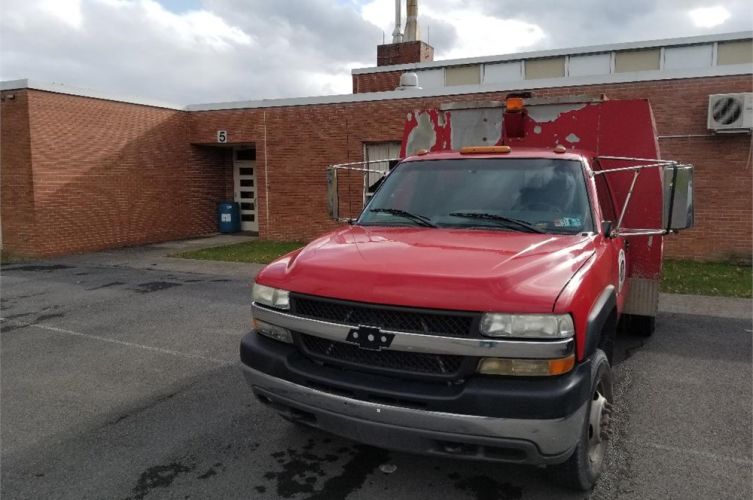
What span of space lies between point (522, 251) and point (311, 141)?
12769 millimetres

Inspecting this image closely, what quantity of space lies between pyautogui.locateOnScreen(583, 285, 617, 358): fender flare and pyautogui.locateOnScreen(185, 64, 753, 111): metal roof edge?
1008 cm

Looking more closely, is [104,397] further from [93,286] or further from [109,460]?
[93,286]

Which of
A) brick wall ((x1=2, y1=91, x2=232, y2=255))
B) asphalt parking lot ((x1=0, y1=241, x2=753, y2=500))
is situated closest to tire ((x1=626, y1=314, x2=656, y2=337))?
asphalt parking lot ((x1=0, y1=241, x2=753, y2=500))

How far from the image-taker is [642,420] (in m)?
4.20

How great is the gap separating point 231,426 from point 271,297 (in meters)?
1.38

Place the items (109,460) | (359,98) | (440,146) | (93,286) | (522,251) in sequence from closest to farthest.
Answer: (522,251) < (109,460) < (440,146) < (93,286) < (359,98)

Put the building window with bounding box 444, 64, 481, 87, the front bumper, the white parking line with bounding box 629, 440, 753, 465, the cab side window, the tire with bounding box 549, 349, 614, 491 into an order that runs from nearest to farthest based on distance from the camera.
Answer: the front bumper < the tire with bounding box 549, 349, 614, 491 < the white parking line with bounding box 629, 440, 753, 465 < the cab side window < the building window with bounding box 444, 64, 481, 87

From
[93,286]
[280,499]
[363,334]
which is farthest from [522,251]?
[93,286]

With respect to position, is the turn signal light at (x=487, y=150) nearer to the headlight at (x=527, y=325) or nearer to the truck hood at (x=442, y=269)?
the truck hood at (x=442, y=269)

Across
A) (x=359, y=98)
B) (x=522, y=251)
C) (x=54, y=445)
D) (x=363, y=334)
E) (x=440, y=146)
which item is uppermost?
(x=359, y=98)

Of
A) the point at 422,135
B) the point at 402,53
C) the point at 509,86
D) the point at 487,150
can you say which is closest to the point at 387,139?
the point at 509,86

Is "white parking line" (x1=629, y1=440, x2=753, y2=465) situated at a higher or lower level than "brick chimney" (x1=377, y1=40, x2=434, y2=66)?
lower

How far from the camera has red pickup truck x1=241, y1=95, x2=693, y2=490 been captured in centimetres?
263

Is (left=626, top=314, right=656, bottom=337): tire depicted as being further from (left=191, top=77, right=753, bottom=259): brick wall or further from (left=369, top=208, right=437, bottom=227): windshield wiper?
(left=191, top=77, right=753, bottom=259): brick wall
